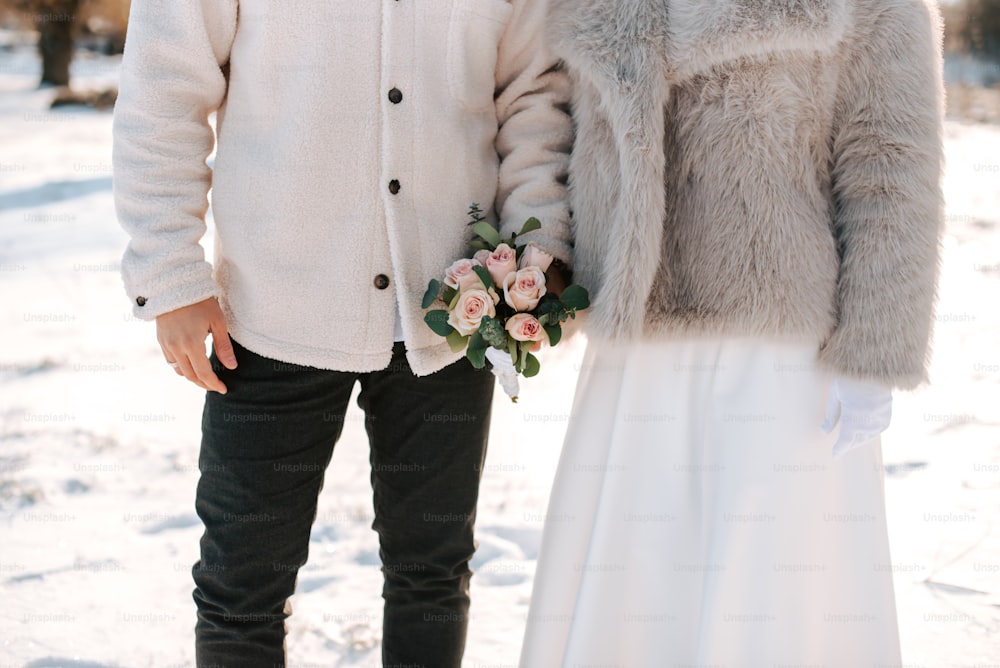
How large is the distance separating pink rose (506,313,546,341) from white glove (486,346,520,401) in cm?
5

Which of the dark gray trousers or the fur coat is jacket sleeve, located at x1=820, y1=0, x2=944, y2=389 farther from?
the dark gray trousers

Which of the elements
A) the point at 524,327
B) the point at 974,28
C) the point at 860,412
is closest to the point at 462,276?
the point at 524,327

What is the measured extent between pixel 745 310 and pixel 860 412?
0.27 m

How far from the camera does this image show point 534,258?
5.87ft

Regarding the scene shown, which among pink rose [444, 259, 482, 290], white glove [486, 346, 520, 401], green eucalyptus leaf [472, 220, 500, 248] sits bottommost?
white glove [486, 346, 520, 401]

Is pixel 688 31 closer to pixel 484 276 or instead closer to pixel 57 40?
pixel 484 276

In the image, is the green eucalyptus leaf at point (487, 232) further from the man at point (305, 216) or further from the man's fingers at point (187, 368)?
the man's fingers at point (187, 368)

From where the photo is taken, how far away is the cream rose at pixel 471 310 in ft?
5.53

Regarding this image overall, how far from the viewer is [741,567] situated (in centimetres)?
180

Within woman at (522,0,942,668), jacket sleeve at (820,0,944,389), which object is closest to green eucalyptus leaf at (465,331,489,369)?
woman at (522,0,942,668)

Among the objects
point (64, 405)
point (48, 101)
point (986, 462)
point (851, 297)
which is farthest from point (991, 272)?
point (48, 101)

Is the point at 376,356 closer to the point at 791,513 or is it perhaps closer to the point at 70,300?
the point at 791,513

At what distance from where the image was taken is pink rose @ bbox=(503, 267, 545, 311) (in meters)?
1.73

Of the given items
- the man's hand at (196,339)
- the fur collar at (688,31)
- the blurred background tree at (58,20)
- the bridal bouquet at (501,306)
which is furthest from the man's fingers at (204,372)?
the blurred background tree at (58,20)
